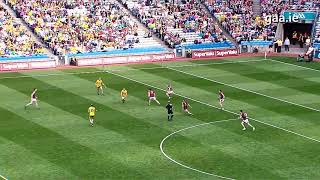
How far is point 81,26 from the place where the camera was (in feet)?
252

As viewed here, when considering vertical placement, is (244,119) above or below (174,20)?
below

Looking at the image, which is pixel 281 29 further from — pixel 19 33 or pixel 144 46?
pixel 19 33

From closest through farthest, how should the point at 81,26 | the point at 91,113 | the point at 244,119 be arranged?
1. the point at 244,119
2. the point at 91,113
3. the point at 81,26

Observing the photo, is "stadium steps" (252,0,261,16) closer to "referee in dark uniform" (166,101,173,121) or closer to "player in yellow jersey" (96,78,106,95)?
"player in yellow jersey" (96,78,106,95)

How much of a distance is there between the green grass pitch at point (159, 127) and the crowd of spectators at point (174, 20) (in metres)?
13.3

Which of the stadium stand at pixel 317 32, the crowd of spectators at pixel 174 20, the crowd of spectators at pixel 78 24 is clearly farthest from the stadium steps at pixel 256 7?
the crowd of spectators at pixel 78 24

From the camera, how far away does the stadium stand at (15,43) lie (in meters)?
69.8

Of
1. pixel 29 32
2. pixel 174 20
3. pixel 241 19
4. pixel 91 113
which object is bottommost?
pixel 91 113

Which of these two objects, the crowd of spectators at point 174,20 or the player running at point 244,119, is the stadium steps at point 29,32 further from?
the player running at point 244,119

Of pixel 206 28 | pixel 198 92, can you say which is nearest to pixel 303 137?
pixel 198 92

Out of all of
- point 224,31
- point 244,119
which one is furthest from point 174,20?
point 244,119

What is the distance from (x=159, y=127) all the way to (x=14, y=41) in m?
30.4

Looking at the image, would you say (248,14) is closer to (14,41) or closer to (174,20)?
(174,20)

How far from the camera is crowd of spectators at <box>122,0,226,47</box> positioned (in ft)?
266
